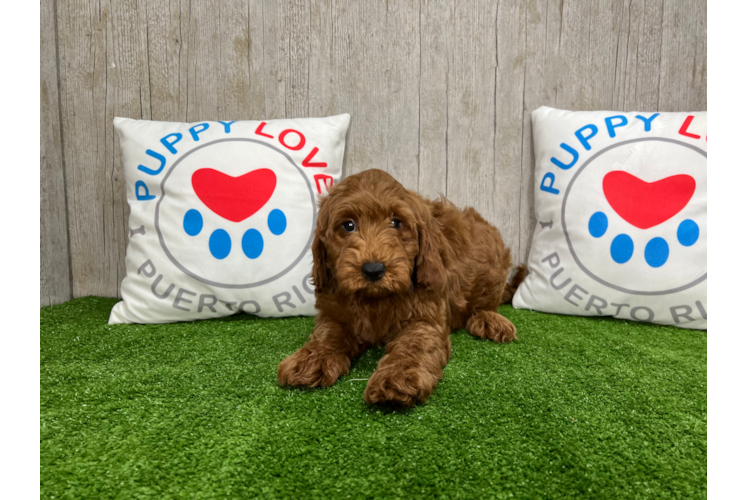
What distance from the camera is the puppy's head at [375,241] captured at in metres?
1.46

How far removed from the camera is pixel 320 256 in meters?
1.66

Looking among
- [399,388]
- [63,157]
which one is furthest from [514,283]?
[63,157]

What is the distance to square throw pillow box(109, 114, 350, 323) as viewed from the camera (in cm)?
219

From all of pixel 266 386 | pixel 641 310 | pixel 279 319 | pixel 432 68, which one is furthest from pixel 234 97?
pixel 641 310

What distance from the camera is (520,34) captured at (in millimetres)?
2561

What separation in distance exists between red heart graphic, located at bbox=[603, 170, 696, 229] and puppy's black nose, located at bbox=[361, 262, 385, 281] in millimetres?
1430

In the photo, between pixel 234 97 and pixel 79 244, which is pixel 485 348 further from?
pixel 79 244

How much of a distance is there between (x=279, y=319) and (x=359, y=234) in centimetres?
96

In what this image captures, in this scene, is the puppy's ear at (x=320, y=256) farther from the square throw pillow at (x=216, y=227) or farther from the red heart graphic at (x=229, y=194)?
the red heart graphic at (x=229, y=194)

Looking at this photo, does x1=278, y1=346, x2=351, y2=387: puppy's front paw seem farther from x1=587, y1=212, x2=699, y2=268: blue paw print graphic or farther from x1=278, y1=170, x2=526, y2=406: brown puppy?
x1=587, y1=212, x2=699, y2=268: blue paw print graphic

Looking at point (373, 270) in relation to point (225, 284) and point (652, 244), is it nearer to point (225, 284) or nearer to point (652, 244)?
point (225, 284)

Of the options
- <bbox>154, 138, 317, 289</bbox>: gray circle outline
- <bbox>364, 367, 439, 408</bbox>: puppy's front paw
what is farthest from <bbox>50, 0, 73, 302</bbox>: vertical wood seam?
<bbox>364, 367, 439, 408</bbox>: puppy's front paw

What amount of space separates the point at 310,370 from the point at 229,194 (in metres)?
1.14

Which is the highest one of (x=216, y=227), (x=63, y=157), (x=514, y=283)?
(x=63, y=157)
